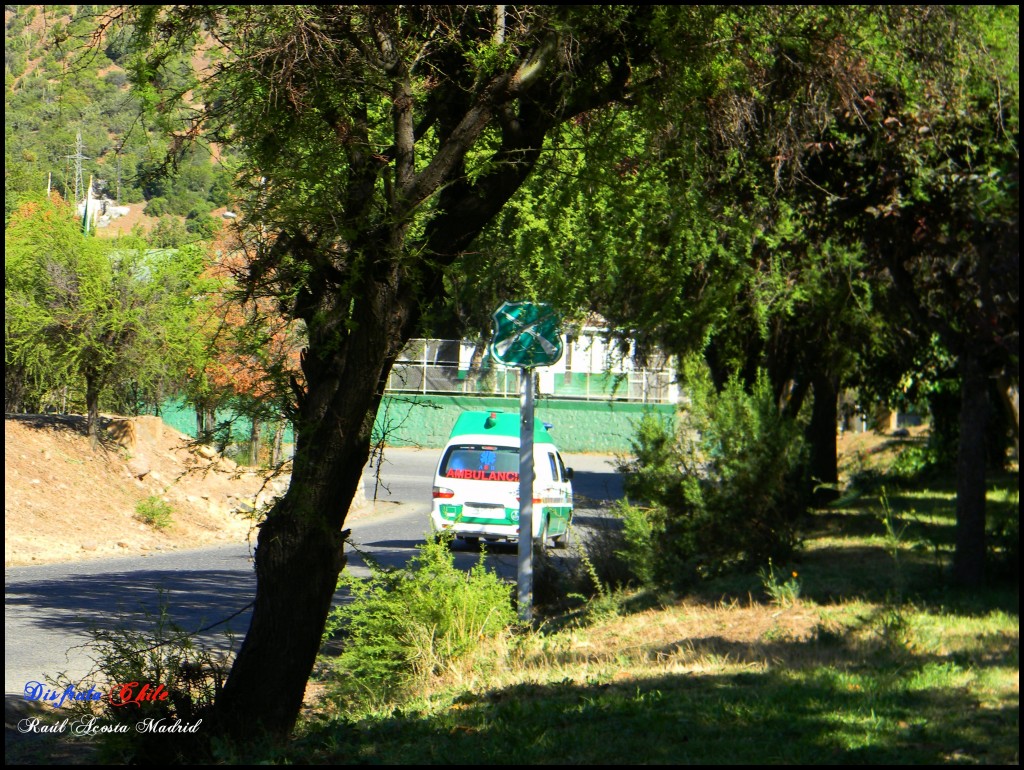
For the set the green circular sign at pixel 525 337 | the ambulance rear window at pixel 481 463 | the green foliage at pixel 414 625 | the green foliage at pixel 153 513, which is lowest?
the green foliage at pixel 153 513

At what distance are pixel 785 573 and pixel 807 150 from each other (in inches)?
166

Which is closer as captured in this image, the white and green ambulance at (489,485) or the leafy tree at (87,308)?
the white and green ambulance at (489,485)

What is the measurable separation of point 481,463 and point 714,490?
659 centimetres

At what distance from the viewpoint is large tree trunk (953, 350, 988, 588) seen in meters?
9.39

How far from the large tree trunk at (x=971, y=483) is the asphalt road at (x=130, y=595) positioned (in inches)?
148

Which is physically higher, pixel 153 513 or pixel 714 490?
pixel 714 490

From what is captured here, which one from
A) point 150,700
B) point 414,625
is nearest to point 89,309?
point 414,625

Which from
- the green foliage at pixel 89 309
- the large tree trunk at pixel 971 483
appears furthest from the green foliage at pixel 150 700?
the green foliage at pixel 89 309

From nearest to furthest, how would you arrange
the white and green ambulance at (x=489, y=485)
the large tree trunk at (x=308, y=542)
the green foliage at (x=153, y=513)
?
the large tree trunk at (x=308, y=542), the white and green ambulance at (x=489, y=485), the green foliage at (x=153, y=513)

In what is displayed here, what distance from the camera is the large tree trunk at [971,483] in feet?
30.8

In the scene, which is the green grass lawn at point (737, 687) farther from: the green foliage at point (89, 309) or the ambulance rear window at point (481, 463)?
the green foliage at point (89, 309)

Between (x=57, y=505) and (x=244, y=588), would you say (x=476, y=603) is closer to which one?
(x=244, y=588)

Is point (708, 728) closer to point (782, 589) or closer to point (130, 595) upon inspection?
point (782, 589)

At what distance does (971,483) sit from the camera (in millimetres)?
9531
